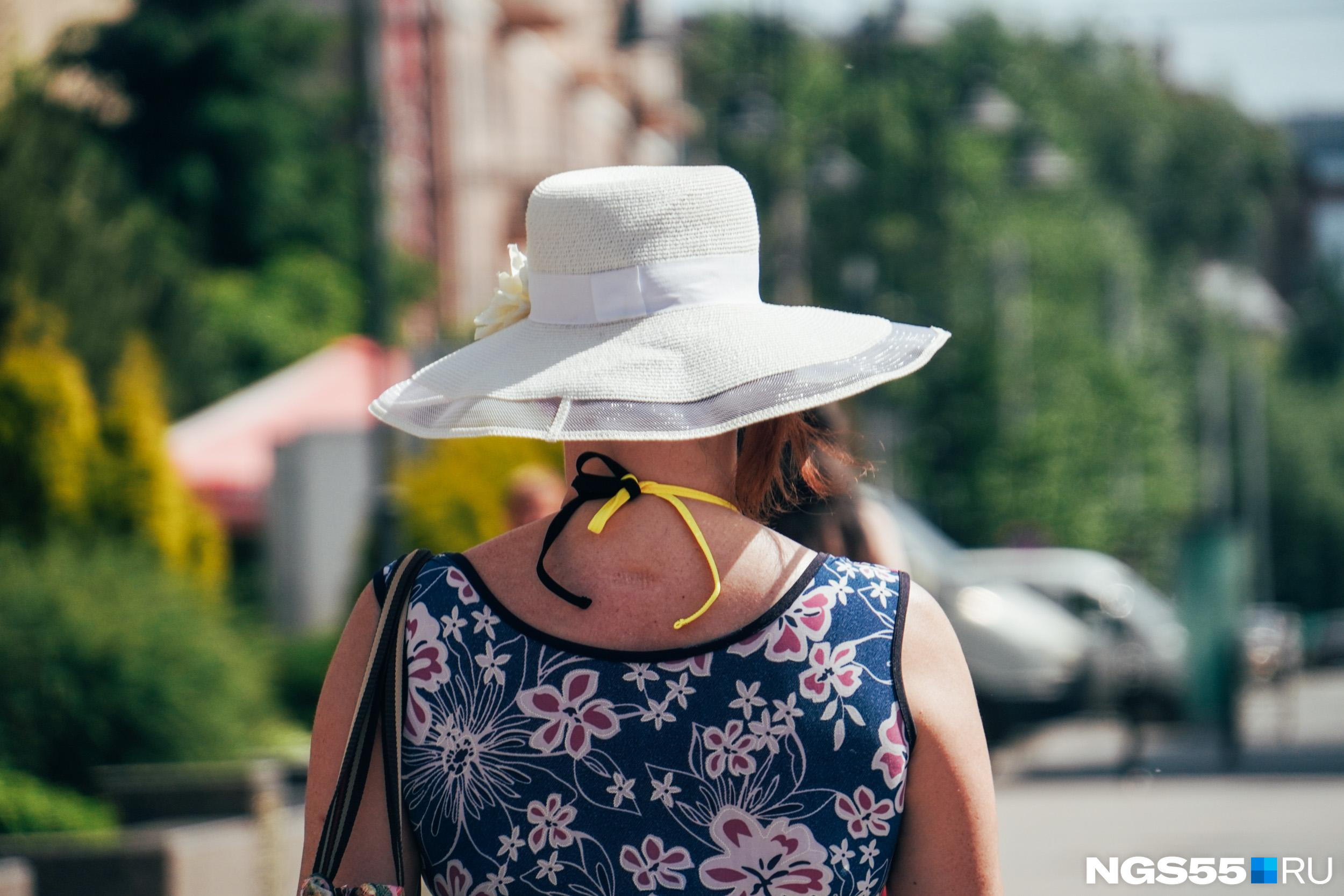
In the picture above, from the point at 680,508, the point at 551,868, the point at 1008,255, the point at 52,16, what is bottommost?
the point at 1008,255

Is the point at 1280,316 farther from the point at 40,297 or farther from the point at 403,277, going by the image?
the point at 40,297

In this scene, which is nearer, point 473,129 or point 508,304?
point 508,304

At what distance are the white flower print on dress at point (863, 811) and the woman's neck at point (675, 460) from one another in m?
0.37

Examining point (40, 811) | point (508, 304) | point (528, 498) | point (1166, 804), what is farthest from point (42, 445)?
point (508, 304)

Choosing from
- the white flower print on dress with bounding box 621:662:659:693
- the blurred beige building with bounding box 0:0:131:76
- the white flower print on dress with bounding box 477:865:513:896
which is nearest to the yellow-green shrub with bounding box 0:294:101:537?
the white flower print on dress with bounding box 477:865:513:896

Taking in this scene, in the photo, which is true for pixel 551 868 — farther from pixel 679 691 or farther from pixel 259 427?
pixel 259 427

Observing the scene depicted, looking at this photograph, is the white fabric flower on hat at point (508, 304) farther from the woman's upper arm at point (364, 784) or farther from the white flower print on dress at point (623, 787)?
the white flower print on dress at point (623, 787)

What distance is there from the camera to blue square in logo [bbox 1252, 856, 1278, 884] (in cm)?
848

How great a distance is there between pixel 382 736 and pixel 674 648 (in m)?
0.34

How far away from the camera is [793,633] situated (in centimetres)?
184

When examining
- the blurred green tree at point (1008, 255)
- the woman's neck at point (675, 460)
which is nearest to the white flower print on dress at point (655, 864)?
the woman's neck at point (675, 460)

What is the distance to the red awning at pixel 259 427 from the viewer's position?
1928cm

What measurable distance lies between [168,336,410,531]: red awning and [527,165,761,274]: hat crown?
16.9 meters

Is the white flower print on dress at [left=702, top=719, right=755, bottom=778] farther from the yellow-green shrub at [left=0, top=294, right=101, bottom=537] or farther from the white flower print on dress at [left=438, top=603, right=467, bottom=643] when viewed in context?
the yellow-green shrub at [left=0, top=294, right=101, bottom=537]
